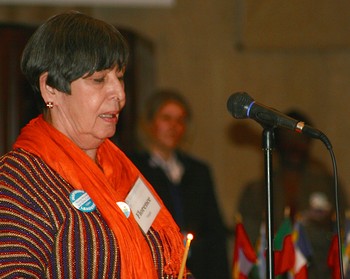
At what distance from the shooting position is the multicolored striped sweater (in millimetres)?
1938

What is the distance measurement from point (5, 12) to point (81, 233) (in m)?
3.41

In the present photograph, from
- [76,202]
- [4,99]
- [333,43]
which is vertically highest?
[333,43]

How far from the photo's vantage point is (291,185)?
4.39 m

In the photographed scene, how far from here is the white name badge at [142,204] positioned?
2283mm

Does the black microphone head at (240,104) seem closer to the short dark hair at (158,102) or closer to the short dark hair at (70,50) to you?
the short dark hair at (70,50)

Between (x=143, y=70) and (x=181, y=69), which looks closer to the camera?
(x=143, y=70)

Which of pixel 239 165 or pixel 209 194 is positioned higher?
pixel 239 165

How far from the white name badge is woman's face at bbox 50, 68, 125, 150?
0.77ft

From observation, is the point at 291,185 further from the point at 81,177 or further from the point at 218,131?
the point at 81,177

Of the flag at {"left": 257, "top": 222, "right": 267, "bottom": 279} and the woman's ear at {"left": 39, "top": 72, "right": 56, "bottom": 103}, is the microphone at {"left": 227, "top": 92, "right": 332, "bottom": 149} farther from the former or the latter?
the flag at {"left": 257, "top": 222, "right": 267, "bottom": 279}

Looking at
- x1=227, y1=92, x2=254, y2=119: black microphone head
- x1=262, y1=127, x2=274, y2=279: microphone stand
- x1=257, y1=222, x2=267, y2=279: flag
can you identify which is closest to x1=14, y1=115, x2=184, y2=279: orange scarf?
x1=262, y1=127, x2=274, y2=279: microphone stand

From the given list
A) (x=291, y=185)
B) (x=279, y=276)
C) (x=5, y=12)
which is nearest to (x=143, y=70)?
(x=5, y=12)

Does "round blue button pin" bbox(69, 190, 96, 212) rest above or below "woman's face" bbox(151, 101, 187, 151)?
below

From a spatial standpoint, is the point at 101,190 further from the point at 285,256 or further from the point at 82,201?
the point at 285,256
